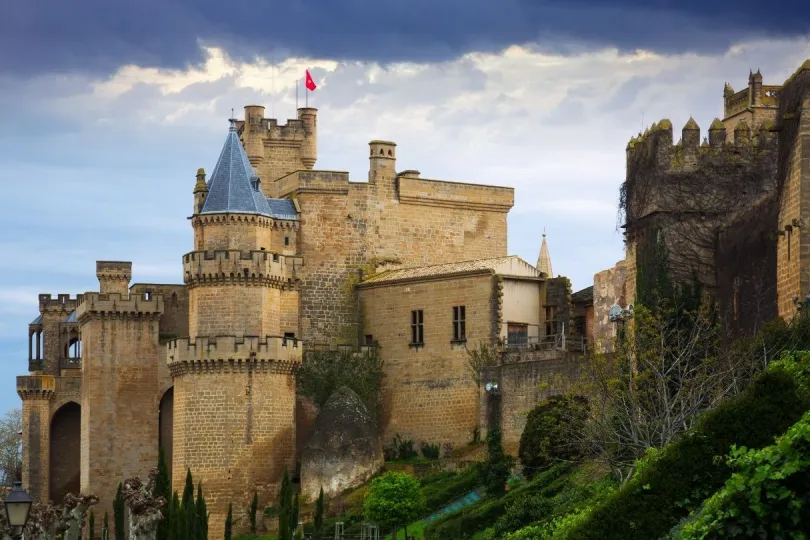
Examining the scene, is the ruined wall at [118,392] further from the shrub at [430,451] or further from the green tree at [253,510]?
the shrub at [430,451]

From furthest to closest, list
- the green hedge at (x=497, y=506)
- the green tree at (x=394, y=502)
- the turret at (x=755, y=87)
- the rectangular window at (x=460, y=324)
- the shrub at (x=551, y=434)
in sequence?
1. the turret at (x=755, y=87)
2. the rectangular window at (x=460, y=324)
3. the green tree at (x=394, y=502)
4. the green hedge at (x=497, y=506)
5. the shrub at (x=551, y=434)

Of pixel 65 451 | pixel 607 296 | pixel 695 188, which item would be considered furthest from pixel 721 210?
pixel 65 451

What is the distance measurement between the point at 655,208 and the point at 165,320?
87.1ft

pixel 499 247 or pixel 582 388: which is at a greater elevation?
pixel 499 247

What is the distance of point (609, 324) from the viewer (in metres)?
61.7

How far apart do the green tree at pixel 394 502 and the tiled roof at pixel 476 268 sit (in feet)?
35.2

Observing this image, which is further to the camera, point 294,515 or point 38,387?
point 38,387

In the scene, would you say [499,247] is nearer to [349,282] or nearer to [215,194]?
[349,282]

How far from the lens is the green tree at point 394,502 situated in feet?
184

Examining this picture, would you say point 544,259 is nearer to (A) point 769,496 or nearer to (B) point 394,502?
(B) point 394,502

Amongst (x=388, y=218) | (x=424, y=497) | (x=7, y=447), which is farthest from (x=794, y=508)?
(x=7, y=447)


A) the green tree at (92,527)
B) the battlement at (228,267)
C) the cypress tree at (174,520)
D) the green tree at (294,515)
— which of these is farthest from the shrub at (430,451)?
→ the green tree at (92,527)

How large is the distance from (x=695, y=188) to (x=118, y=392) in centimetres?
2783

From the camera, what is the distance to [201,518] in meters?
59.1
